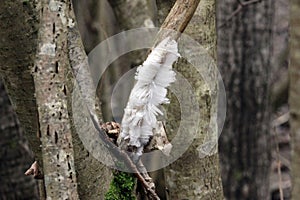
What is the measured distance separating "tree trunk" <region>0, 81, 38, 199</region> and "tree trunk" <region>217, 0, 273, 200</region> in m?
1.01

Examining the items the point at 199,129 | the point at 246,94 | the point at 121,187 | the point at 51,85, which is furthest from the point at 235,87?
the point at 51,85

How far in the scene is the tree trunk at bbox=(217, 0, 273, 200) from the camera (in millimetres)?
3146

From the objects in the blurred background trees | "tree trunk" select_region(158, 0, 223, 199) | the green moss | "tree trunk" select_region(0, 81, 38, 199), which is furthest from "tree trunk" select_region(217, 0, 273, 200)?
the green moss

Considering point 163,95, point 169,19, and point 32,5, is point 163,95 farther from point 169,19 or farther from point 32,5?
point 32,5

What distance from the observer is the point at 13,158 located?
288 centimetres

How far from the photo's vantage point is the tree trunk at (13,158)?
2855 mm

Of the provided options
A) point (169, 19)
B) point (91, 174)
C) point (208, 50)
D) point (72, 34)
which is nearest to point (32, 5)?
point (72, 34)

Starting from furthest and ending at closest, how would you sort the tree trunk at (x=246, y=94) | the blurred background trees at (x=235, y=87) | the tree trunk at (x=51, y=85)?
the tree trunk at (x=246, y=94) < the blurred background trees at (x=235, y=87) < the tree trunk at (x=51, y=85)

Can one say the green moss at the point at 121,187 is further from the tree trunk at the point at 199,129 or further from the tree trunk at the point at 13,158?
the tree trunk at the point at 13,158

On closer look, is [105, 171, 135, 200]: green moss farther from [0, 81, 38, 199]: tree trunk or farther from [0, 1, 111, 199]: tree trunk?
[0, 81, 38, 199]: tree trunk

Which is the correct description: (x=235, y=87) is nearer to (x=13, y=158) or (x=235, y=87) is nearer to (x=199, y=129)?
(x=13, y=158)

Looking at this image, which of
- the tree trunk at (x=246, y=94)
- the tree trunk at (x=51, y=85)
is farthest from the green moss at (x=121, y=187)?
the tree trunk at (x=246, y=94)

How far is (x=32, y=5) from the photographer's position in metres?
1.22

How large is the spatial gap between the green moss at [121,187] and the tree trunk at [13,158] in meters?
1.57
